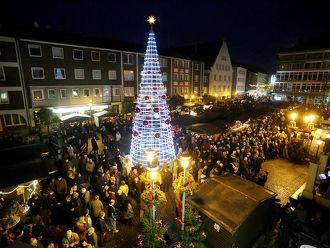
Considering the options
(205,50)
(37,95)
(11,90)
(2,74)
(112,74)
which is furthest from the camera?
(205,50)

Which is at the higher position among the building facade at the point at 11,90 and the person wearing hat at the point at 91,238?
the building facade at the point at 11,90

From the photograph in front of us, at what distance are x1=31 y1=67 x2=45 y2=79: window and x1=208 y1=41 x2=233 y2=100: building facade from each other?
1354 inches

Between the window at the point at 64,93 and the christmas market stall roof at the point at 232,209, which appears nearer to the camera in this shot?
the christmas market stall roof at the point at 232,209

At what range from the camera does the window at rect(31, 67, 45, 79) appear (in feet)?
77.5

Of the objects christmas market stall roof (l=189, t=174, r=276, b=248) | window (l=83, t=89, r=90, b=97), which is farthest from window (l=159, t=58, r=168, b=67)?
christmas market stall roof (l=189, t=174, r=276, b=248)

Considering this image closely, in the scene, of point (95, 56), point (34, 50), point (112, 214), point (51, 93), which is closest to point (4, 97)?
point (51, 93)

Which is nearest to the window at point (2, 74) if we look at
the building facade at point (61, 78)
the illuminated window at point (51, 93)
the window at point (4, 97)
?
the building facade at point (61, 78)

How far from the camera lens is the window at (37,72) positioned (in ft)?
77.5

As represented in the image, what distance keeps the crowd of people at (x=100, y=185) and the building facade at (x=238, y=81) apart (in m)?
43.9

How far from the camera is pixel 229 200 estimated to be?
7.68 m

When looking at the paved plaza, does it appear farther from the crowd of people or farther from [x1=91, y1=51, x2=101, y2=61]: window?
[x1=91, y1=51, x2=101, y2=61]: window

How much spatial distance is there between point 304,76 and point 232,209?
54.5m

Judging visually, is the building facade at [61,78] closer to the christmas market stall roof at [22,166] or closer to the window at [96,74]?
the window at [96,74]

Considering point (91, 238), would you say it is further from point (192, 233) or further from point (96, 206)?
point (192, 233)
